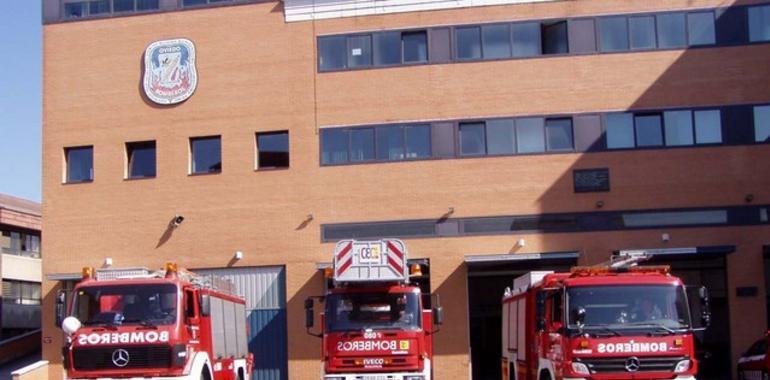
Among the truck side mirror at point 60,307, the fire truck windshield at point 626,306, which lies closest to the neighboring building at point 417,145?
the truck side mirror at point 60,307

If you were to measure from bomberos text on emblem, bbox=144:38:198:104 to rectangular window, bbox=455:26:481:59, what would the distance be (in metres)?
8.16

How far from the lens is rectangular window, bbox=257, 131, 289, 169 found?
32969 millimetres

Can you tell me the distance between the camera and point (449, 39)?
106 feet

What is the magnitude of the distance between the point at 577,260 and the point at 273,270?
29.6 feet

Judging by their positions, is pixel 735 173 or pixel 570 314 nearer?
pixel 570 314

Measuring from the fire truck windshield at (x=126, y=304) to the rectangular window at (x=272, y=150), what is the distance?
14060 millimetres

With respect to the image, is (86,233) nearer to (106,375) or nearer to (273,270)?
(273,270)

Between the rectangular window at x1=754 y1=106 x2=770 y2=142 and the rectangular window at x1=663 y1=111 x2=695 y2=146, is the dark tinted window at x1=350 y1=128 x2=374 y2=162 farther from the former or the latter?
the rectangular window at x1=754 y1=106 x2=770 y2=142

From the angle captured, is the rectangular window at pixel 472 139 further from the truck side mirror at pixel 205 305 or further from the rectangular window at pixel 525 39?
the truck side mirror at pixel 205 305

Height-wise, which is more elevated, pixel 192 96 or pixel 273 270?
pixel 192 96

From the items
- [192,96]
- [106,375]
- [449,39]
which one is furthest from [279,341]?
[106,375]

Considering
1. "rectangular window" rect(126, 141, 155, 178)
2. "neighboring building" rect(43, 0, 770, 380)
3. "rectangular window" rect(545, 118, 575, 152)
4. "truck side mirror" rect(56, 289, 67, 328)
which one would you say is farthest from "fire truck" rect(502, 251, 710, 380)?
"rectangular window" rect(126, 141, 155, 178)

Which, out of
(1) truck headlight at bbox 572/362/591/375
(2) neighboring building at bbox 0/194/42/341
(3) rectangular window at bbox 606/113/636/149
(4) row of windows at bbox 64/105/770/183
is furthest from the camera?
(2) neighboring building at bbox 0/194/42/341

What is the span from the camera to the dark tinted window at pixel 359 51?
32.8 meters
